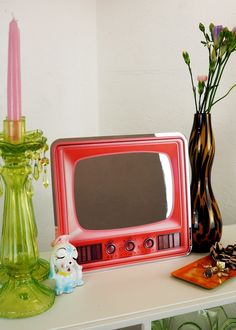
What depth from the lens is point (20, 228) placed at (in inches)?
26.3

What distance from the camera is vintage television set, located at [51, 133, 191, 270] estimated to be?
793mm

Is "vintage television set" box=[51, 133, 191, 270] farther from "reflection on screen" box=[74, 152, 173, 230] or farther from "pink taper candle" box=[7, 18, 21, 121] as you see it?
"pink taper candle" box=[7, 18, 21, 121]

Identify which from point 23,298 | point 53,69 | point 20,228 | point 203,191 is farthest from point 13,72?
point 53,69

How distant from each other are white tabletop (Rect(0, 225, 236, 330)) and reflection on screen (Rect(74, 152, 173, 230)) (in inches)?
3.9

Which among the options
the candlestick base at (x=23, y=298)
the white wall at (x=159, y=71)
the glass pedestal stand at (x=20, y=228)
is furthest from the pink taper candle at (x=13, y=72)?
the white wall at (x=159, y=71)

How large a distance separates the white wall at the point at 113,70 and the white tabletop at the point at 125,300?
446 millimetres

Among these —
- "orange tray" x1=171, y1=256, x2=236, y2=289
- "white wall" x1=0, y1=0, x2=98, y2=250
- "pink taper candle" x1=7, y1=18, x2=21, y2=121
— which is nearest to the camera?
"pink taper candle" x1=7, y1=18, x2=21, y2=121

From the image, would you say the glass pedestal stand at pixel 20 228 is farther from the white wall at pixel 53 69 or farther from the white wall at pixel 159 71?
the white wall at pixel 159 71

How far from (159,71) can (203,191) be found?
0.45 metres

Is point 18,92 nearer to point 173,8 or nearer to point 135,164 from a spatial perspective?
point 135,164

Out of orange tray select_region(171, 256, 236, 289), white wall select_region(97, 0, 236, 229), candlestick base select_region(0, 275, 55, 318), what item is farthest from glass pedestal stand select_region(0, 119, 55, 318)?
white wall select_region(97, 0, 236, 229)

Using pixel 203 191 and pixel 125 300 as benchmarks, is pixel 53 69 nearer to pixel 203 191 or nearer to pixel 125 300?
pixel 203 191

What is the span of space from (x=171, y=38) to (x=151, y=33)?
0.06m

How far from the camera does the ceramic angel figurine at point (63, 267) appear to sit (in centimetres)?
72
